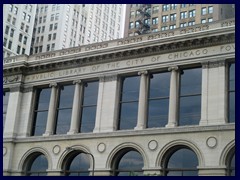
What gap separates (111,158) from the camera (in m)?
38.2

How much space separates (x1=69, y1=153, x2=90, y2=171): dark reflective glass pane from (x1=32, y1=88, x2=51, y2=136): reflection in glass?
5152 mm

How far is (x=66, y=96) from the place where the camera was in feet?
144

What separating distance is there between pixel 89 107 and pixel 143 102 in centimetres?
589

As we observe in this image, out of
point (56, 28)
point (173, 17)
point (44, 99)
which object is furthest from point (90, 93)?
point (56, 28)

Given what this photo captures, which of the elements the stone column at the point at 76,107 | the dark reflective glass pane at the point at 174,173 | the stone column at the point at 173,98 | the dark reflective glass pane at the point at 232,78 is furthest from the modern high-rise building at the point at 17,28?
the dark reflective glass pane at the point at 232,78

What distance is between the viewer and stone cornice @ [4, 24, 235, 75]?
37.3 m

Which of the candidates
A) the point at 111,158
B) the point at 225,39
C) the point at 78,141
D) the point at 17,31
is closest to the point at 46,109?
the point at 78,141

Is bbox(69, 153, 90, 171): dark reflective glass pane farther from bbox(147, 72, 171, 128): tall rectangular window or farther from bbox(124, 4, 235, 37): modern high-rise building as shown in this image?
bbox(124, 4, 235, 37): modern high-rise building

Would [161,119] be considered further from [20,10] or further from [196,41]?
[20,10]

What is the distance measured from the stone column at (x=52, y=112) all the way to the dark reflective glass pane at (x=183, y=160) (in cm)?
1283

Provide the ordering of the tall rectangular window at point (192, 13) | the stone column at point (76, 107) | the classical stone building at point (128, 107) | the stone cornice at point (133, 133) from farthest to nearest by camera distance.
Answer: the tall rectangular window at point (192, 13) → the stone column at point (76, 107) → the classical stone building at point (128, 107) → the stone cornice at point (133, 133)

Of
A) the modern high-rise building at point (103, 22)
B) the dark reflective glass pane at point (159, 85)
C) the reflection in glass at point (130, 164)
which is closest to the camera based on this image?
the reflection in glass at point (130, 164)

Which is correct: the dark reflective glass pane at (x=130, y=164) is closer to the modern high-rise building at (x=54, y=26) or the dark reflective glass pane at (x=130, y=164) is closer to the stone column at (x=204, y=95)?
the stone column at (x=204, y=95)

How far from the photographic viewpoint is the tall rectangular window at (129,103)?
39.9 metres
